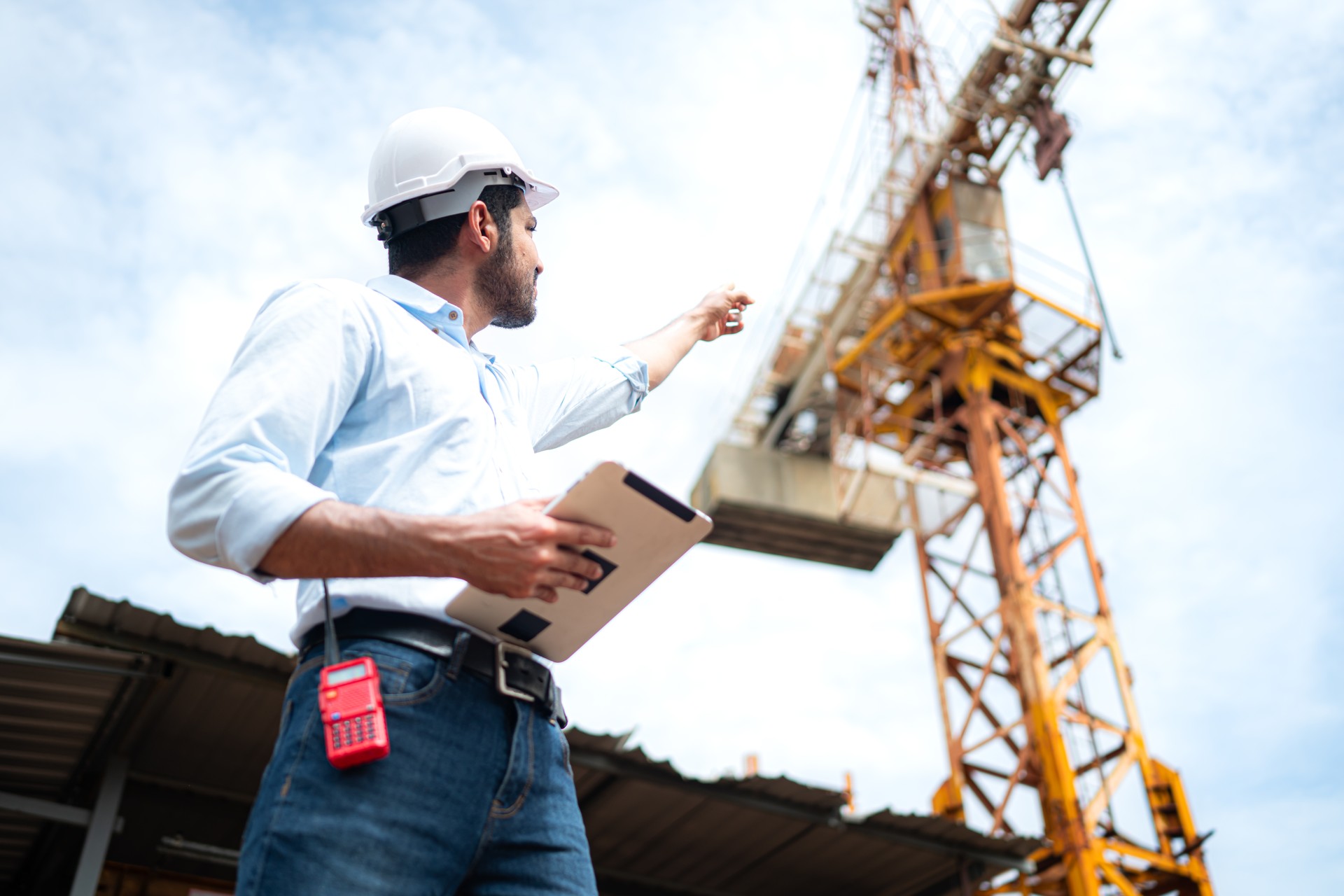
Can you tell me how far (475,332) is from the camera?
227 centimetres

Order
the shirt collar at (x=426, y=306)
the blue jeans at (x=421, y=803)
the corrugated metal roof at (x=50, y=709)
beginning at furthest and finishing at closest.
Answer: the corrugated metal roof at (x=50, y=709), the shirt collar at (x=426, y=306), the blue jeans at (x=421, y=803)

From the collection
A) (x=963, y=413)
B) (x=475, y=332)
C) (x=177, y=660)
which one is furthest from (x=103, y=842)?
(x=963, y=413)

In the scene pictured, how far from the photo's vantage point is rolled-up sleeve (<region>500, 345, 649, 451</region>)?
2426 mm

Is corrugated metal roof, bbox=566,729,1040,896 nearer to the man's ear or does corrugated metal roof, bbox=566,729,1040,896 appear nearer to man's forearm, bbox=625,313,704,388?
man's forearm, bbox=625,313,704,388

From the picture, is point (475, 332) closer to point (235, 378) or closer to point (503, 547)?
point (235, 378)

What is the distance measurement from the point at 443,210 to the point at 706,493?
19293 mm

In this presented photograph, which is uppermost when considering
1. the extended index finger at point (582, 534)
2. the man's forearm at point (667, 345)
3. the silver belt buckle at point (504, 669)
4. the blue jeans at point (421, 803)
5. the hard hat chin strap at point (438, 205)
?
the man's forearm at point (667, 345)

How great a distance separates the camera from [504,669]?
69.8 inches

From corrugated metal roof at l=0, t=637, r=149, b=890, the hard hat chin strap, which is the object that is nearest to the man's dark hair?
the hard hat chin strap

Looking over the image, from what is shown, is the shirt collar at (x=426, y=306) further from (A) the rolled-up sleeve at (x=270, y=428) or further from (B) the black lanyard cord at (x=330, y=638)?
(B) the black lanyard cord at (x=330, y=638)

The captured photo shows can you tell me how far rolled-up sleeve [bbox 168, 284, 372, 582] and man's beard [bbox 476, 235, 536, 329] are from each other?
0.37 meters

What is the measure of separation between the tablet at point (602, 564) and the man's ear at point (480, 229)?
2.57ft

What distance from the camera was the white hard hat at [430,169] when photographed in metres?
2.21

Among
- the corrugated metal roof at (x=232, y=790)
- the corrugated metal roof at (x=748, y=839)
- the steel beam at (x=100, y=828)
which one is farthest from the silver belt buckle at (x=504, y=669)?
the corrugated metal roof at (x=748, y=839)
